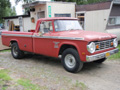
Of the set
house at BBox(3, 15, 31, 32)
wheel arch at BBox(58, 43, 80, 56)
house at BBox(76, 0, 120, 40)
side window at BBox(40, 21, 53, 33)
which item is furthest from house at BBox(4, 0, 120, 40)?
wheel arch at BBox(58, 43, 80, 56)

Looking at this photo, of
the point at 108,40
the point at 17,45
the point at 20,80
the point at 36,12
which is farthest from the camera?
the point at 36,12

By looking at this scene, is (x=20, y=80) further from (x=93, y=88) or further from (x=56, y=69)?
(x=93, y=88)

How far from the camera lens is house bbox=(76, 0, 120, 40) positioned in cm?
997

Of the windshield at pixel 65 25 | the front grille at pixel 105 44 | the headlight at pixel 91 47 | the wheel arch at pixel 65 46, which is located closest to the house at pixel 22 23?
the windshield at pixel 65 25

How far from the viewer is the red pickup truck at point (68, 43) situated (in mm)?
4797

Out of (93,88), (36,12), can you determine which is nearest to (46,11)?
(36,12)

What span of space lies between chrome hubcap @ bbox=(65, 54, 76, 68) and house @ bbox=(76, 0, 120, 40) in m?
5.57

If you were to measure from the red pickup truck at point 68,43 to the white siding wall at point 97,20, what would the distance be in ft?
14.0

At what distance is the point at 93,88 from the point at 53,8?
853 cm

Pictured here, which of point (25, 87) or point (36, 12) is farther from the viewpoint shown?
point (36, 12)

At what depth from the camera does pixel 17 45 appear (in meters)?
7.49

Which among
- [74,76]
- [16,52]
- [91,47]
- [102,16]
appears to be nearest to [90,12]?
[102,16]

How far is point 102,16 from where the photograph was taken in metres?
10.2

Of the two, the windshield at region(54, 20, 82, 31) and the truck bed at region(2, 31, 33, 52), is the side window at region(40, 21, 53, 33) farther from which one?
the truck bed at region(2, 31, 33, 52)
